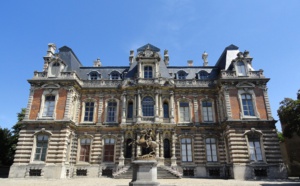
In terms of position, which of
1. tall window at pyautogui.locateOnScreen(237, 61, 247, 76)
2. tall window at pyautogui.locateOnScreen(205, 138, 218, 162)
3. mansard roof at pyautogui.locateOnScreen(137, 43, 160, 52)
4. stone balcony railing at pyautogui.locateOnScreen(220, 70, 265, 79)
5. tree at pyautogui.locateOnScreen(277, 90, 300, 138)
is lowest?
tall window at pyautogui.locateOnScreen(205, 138, 218, 162)

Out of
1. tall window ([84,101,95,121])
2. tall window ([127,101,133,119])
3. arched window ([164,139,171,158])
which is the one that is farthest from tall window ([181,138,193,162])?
tall window ([84,101,95,121])

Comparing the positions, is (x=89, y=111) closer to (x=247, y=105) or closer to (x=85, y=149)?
(x=85, y=149)

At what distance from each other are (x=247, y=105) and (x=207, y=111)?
465cm

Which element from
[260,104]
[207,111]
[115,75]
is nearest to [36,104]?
[115,75]

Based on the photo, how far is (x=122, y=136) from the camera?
945 inches

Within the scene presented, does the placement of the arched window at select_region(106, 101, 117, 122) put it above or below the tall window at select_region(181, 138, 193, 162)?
above

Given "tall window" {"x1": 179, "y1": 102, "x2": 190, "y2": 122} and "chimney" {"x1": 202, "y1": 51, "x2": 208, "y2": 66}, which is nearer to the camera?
"tall window" {"x1": 179, "y1": 102, "x2": 190, "y2": 122}

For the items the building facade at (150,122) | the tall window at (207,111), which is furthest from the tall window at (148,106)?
the tall window at (207,111)

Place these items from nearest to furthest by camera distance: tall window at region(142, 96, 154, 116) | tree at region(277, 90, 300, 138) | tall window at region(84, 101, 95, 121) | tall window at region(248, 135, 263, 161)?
1. tall window at region(248, 135, 263, 161)
2. tree at region(277, 90, 300, 138)
3. tall window at region(142, 96, 154, 116)
4. tall window at region(84, 101, 95, 121)

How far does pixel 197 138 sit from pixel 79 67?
1899cm

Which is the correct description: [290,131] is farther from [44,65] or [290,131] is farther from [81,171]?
[44,65]

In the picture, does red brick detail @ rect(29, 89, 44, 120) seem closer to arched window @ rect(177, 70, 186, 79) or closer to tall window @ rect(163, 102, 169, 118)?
tall window @ rect(163, 102, 169, 118)

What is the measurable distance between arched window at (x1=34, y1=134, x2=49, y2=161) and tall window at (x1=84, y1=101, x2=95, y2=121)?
507 centimetres

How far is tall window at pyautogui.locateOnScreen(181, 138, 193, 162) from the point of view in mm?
23953
